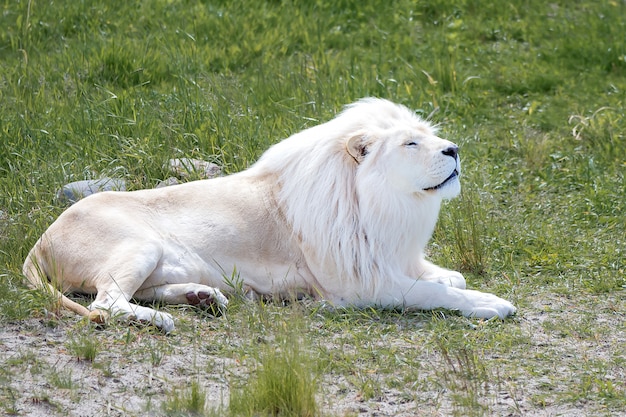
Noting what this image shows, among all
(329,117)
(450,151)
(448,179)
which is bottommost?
(329,117)

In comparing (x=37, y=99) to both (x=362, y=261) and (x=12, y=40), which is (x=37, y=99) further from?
(x=362, y=261)

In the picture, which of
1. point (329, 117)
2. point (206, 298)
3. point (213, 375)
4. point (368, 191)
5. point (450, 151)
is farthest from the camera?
point (329, 117)

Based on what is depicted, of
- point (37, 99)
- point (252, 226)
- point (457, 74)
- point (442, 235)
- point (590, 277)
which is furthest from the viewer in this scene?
point (457, 74)

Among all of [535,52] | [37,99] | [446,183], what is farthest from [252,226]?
[535,52]

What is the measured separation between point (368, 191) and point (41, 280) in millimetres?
1662

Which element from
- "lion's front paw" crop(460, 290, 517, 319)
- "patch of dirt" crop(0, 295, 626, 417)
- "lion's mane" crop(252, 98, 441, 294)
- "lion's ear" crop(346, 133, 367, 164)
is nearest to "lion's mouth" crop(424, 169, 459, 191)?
"lion's mane" crop(252, 98, 441, 294)

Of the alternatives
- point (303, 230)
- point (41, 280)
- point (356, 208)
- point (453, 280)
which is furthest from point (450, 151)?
point (41, 280)

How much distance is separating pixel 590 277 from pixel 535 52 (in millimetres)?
4174

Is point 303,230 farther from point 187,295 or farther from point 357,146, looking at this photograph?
point 187,295

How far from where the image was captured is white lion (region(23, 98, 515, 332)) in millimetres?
4926

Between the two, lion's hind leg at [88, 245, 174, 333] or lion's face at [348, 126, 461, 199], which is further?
lion's face at [348, 126, 461, 199]

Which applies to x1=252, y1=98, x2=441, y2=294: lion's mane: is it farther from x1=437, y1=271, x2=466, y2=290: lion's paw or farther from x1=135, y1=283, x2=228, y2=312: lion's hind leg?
x1=135, y1=283, x2=228, y2=312: lion's hind leg

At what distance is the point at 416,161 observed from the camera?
5.06 m

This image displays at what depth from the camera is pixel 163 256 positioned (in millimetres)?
5016
